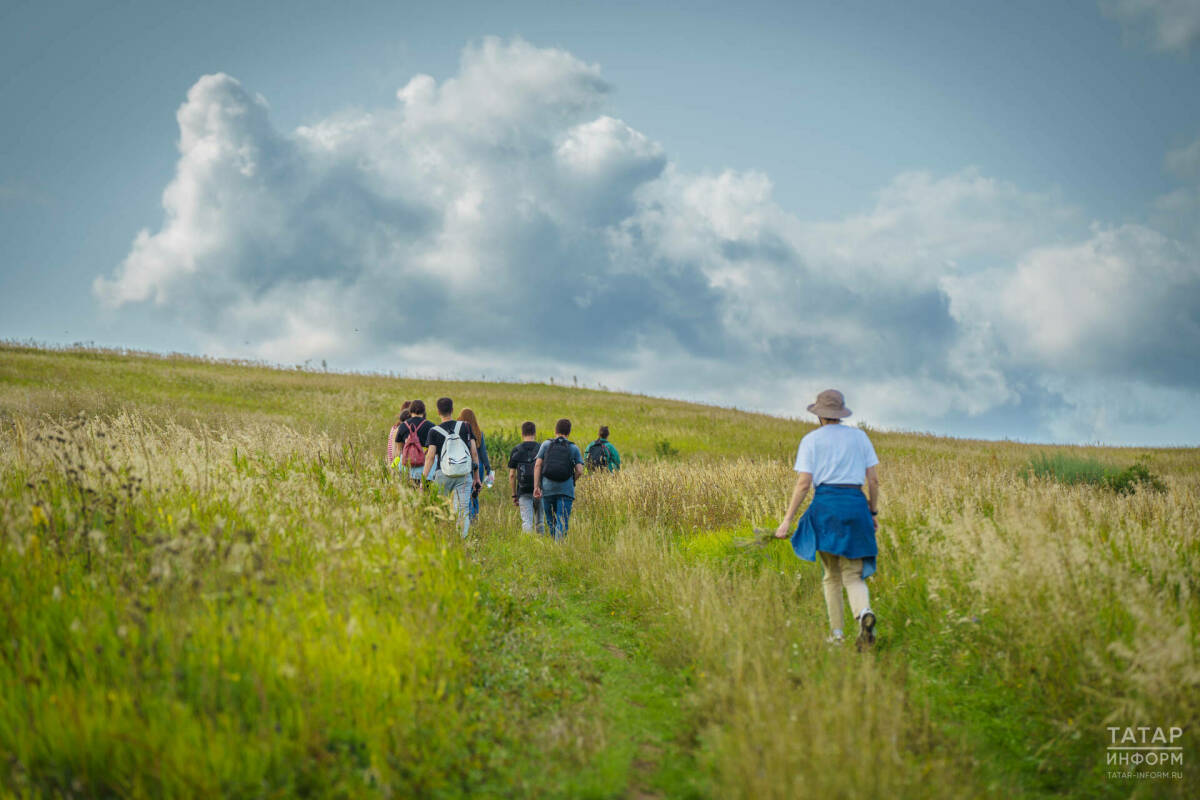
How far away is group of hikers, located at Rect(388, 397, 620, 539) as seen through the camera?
985 cm

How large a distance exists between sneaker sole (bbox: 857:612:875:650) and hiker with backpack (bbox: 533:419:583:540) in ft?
17.9

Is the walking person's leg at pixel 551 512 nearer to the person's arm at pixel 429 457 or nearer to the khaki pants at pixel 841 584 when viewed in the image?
the person's arm at pixel 429 457

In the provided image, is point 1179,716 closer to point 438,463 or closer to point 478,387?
point 438,463

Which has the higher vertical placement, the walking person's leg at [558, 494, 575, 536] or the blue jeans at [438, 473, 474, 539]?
the blue jeans at [438, 473, 474, 539]

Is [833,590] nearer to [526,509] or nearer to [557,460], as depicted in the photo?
[557,460]

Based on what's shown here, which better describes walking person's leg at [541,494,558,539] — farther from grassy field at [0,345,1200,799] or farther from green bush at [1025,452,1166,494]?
green bush at [1025,452,1166,494]

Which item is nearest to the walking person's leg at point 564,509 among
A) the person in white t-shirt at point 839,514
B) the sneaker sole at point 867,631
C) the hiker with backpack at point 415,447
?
the hiker with backpack at point 415,447

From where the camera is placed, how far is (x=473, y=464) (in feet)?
34.0

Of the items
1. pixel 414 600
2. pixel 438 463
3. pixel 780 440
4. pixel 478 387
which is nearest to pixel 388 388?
pixel 478 387

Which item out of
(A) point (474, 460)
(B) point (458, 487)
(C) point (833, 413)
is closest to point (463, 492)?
(B) point (458, 487)

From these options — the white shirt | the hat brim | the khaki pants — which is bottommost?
the khaki pants

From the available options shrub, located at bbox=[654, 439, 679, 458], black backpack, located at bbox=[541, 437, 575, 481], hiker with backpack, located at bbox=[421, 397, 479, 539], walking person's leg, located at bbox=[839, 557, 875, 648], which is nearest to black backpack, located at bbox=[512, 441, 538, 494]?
black backpack, located at bbox=[541, 437, 575, 481]

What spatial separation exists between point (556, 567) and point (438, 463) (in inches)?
107

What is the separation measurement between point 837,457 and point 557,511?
602cm
